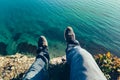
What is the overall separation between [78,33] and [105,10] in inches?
231

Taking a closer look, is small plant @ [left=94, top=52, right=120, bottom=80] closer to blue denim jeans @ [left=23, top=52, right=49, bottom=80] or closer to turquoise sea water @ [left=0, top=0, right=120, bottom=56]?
Answer: blue denim jeans @ [left=23, top=52, right=49, bottom=80]

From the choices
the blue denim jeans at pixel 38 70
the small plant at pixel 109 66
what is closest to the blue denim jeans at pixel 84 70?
the blue denim jeans at pixel 38 70

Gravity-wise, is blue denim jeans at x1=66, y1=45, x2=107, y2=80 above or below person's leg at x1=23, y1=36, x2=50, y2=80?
above

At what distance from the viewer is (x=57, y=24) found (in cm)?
1323

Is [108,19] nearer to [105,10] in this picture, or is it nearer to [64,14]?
[105,10]

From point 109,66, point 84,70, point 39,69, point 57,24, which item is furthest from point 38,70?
point 57,24

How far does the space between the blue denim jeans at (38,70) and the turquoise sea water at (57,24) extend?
3.97 meters

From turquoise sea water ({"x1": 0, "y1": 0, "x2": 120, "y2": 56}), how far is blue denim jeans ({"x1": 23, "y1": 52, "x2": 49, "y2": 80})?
3.97 metres

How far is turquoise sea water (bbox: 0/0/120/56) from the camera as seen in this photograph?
10758mm

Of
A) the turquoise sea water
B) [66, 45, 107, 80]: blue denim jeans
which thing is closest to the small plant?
[66, 45, 107, 80]: blue denim jeans

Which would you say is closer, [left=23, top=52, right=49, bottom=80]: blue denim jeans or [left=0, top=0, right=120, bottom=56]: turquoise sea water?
[left=23, top=52, right=49, bottom=80]: blue denim jeans

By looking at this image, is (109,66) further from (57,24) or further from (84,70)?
(57,24)

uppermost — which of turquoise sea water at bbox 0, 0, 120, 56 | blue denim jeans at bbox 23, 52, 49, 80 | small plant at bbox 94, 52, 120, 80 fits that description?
blue denim jeans at bbox 23, 52, 49, 80

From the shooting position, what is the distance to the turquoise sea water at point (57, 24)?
10.8 metres
